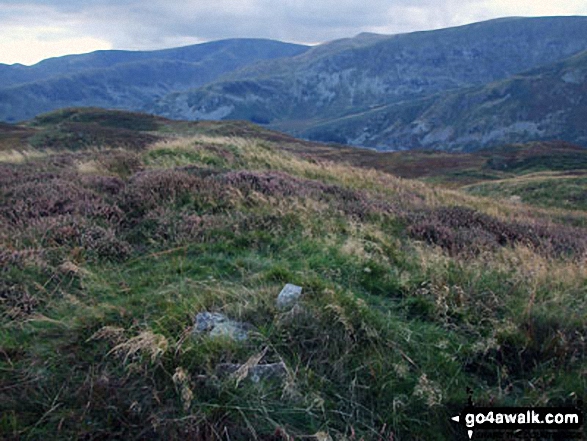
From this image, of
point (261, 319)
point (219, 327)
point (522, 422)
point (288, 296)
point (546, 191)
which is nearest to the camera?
point (522, 422)

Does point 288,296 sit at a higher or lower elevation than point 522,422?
higher

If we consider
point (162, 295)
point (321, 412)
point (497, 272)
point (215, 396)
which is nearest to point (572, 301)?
point (497, 272)

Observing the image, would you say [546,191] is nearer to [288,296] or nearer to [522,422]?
[288,296]

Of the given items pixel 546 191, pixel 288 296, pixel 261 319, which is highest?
pixel 288 296

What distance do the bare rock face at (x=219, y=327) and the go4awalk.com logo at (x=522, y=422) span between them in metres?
2.02

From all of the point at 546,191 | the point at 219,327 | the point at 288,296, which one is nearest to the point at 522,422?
the point at 288,296

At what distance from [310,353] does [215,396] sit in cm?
98

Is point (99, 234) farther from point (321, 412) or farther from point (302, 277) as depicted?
point (321, 412)

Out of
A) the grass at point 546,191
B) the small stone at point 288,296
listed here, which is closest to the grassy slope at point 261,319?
the small stone at point 288,296

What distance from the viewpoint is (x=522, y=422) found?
12.9ft

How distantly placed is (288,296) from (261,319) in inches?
16.8

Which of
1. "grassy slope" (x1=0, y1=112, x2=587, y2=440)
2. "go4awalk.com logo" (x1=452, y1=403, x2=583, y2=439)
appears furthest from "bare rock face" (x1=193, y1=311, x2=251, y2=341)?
"go4awalk.com logo" (x1=452, y1=403, x2=583, y2=439)

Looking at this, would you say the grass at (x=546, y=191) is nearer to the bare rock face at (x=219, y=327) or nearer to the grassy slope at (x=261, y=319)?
the grassy slope at (x=261, y=319)

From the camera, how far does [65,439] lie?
3498 millimetres
